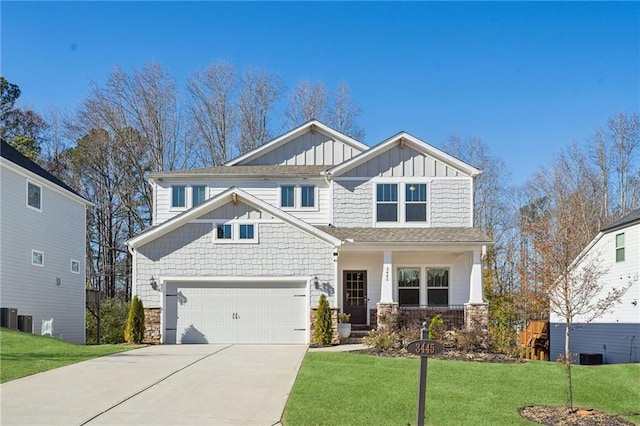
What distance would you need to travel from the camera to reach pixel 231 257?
2011 centimetres

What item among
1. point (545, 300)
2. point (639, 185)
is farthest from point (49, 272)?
point (639, 185)

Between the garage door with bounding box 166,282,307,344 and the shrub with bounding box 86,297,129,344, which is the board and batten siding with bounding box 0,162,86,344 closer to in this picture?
the shrub with bounding box 86,297,129,344

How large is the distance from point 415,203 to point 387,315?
4.48m

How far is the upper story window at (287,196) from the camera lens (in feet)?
76.3

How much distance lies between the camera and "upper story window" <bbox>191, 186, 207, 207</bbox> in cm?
2362

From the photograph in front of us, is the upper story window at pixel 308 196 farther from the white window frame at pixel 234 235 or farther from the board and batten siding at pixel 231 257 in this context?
the white window frame at pixel 234 235

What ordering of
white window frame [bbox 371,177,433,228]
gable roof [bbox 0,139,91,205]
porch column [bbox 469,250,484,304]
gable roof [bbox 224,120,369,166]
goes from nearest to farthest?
porch column [bbox 469,250,484,304], gable roof [bbox 0,139,91,205], white window frame [bbox 371,177,433,228], gable roof [bbox 224,120,369,166]

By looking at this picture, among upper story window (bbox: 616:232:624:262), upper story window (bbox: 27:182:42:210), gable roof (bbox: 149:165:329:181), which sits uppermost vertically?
gable roof (bbox: 149:165:329:181)

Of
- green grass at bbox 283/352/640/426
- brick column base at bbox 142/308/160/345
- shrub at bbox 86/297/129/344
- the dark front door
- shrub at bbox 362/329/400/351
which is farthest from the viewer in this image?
shrub at bbox 86/297/129/344

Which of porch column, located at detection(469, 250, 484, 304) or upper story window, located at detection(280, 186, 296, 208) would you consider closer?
porch column, located at detection(469, 250, 484, 304)

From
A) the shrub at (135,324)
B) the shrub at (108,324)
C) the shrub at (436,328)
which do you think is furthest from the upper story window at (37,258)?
the shrub at (436,328)

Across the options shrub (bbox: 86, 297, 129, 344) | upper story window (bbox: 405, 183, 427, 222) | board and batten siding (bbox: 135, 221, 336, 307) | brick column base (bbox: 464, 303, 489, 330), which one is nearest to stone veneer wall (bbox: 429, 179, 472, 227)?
upper story window (bbox: 405, 183, 427, 222)

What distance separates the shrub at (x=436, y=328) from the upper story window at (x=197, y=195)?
947cm

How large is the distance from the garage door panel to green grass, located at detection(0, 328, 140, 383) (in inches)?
97.5
